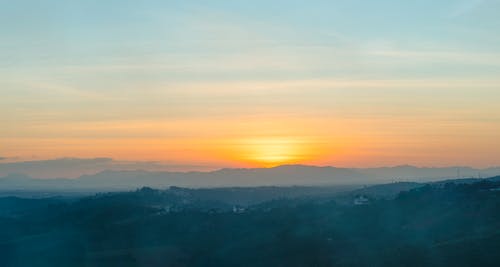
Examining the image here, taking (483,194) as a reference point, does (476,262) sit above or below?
below

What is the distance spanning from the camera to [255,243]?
67.4 metres

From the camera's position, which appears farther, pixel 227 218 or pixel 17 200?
pixel 17 200

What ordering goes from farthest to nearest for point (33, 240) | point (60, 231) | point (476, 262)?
point (60, 231) → point (33, 240) → point (476, 262)

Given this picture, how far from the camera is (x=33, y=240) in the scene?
83.7 metres

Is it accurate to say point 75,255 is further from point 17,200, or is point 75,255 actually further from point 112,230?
point 17,200

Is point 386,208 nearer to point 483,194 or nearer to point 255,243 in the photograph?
point 483,194

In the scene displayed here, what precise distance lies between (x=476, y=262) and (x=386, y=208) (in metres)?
31.9

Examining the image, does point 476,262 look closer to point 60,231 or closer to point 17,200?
point 60,231

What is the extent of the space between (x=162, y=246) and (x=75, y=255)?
920 cm

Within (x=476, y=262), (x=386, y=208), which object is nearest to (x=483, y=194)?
(x=386, y=208)

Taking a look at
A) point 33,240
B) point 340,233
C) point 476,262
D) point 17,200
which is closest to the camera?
point 476,262

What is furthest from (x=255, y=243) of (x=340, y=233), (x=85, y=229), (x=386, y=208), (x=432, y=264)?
(x=85, y=229)

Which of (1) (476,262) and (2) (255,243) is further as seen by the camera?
(2) (255,243)

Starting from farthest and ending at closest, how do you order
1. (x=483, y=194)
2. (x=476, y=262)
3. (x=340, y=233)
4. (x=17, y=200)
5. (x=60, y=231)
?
(x=17, y=200)
(x=60, y=231)
(x=483, y=194)
(x=340, y=233)
(x=476, y=262)
